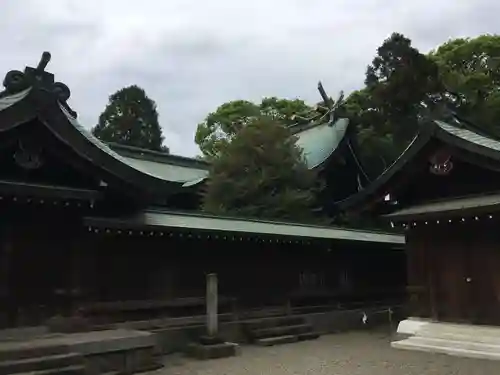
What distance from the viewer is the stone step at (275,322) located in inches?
584

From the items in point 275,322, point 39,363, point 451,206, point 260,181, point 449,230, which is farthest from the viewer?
point 260,181

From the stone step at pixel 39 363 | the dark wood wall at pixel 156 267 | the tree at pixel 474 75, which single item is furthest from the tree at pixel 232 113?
the stone step at pixel 39 363

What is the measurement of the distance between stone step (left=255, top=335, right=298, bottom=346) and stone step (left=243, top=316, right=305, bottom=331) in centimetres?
58

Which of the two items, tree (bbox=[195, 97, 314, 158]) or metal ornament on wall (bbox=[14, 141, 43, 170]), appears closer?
metal ornament on wall (bbox=[14, 141, 43, 170])

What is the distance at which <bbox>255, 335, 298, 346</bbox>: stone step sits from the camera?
1415 centimetres

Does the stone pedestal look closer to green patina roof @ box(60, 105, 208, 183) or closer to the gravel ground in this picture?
the gravel ground

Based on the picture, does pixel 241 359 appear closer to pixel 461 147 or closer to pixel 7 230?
pixel 7 230

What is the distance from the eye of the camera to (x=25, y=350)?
9117 millimetres

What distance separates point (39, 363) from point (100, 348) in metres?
1.21

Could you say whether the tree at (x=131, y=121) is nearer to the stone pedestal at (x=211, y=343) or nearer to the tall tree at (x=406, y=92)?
the tall tree at (x=406, y=92)

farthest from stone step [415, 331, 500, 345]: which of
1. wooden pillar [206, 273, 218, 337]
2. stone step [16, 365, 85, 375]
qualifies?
stone step [16, 365, 85, 375]

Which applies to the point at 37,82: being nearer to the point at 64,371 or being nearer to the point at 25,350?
the point at 25,350

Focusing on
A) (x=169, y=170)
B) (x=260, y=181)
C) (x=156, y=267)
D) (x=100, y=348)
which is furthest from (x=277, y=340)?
(x=169, y=170)

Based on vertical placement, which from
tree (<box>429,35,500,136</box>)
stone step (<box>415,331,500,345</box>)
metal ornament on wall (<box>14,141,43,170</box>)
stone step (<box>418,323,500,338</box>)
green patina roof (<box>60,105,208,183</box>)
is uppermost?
tree (<box>429,35,500,136</box>)
